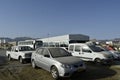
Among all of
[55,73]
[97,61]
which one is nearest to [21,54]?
[97,61]

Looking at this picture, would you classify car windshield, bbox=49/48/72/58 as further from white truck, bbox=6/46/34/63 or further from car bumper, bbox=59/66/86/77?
white truck, bbox=6/46/34/63

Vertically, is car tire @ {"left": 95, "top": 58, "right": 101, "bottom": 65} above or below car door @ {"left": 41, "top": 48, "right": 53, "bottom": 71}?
below

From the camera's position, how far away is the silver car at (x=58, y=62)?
8.87 m

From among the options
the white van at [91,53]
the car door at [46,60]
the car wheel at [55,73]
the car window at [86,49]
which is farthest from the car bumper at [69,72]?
the car window at [86,49]

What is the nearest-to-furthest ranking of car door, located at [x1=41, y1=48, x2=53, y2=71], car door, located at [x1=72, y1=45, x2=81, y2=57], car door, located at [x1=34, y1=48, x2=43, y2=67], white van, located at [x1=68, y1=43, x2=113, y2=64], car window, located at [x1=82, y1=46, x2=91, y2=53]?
car door, located at [x1=41, y1=48, x2=53, y2=71], car door, located at [x1=34, y1=48, x2=43, y2=67], white van, located at [x1=68, y1=43, x2=113, y2=64], car window, located at [x1=82, y1=46, x2=91, y2=53], car door, located at [x1=72, y1=45, x2=81, y2=57]

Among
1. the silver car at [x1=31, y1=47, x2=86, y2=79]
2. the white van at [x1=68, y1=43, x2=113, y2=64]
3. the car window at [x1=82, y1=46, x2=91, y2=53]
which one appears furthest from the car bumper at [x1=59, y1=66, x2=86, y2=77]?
the car window at [x1=82, y1=46, x2=91, y2=53]

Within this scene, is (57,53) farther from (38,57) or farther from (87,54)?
(87,54)

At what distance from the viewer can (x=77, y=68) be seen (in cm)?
901

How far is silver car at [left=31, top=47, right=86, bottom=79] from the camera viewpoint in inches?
349

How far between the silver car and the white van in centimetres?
373

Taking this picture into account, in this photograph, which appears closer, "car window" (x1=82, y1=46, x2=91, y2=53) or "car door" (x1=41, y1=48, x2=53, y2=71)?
"car door" (x1=41, y1=48, x2=53, y2=71)

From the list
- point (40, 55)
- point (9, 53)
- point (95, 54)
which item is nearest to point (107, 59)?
point (95, 54)

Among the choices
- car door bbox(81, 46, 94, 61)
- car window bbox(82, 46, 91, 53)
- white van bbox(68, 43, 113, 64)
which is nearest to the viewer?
white van bbox(68, 43, 113, 64)

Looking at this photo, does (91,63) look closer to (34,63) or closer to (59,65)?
(34,63)
